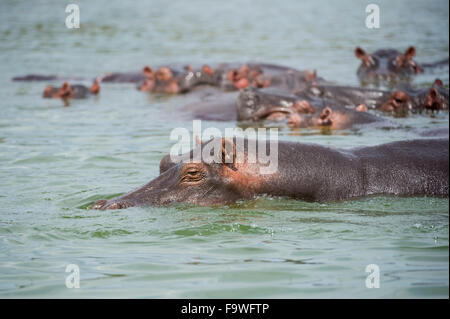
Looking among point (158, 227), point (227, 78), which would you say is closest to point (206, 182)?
point (158, 227)

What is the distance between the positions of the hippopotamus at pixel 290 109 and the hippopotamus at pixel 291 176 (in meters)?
4.01

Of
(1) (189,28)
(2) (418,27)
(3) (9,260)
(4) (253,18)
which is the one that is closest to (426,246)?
(3) (9,260)

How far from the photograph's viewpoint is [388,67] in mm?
17328

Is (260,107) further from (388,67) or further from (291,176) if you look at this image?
(388,67)

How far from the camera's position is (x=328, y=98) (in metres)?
12.8

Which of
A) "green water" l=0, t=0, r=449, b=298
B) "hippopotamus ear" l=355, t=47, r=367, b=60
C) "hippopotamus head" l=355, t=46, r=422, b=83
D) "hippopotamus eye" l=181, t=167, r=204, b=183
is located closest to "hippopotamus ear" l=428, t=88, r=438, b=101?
"green water" l=0, t=0, r=449, b=298

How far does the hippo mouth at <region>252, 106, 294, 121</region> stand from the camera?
1210 cm

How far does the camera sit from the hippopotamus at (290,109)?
11250 mm

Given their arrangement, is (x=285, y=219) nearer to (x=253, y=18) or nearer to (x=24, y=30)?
(x=24, y=30)

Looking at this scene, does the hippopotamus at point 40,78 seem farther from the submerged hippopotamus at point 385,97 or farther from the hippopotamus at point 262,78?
the submerged hippopotamus at point 385,97

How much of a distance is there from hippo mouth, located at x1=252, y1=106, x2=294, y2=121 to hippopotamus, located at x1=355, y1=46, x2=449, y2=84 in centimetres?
525

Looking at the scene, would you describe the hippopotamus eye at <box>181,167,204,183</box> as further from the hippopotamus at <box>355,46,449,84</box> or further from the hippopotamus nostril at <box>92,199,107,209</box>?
the hippopotamus at <box>355,46,449,84</box>

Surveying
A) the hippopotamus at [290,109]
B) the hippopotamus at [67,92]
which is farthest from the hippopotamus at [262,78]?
the hippopotamus at [67,92]

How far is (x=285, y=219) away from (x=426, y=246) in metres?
1.33
